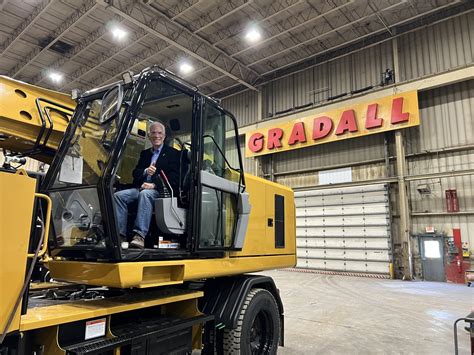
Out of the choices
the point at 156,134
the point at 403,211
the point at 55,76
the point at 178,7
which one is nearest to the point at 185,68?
the point at 178,7

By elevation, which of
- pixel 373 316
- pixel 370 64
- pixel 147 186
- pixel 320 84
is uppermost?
pixel 370 64

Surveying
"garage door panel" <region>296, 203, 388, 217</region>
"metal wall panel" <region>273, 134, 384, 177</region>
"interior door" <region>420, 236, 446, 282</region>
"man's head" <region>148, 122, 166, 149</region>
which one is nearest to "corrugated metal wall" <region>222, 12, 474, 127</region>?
"metal wall panel" <region>273, 134, 384, 177</region>

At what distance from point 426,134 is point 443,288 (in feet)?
17.6

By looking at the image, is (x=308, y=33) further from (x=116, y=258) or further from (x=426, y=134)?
(x=116, y=258)

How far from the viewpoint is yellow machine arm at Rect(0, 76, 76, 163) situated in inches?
113

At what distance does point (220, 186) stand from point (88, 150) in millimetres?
1266

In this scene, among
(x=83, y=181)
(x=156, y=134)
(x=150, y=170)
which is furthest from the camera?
(x=156, y=134)

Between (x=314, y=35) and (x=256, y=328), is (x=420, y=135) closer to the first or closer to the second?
(x=314, y=35)

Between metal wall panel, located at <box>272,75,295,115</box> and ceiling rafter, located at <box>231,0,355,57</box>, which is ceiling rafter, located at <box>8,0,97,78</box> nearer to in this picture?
ceiling rafter, located at <box>231,0,355,57</box>

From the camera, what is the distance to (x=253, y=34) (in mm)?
12477

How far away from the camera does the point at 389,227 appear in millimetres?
12422

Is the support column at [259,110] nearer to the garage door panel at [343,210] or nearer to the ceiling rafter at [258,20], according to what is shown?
the garage door panel at [343,210]

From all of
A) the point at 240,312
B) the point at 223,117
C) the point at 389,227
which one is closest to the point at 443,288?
the point at 389,227

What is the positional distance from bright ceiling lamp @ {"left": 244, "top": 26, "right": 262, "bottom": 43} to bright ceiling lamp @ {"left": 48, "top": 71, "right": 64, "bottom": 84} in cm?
917
